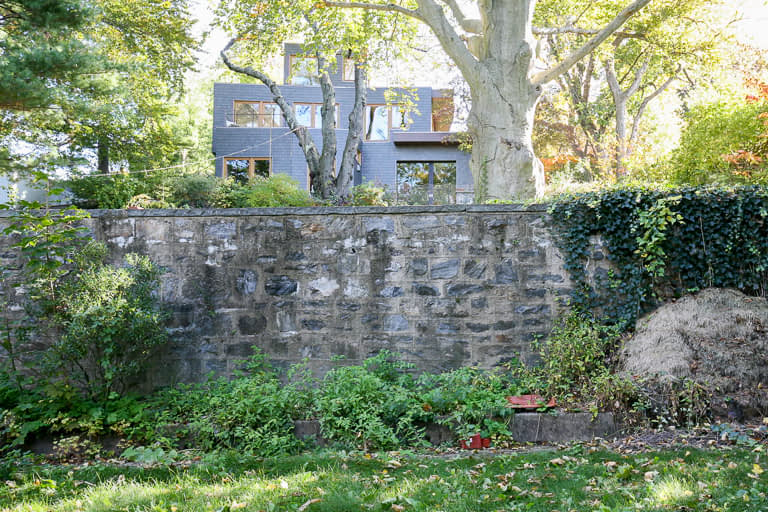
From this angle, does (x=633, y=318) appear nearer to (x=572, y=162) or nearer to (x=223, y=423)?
(x=223, y=423)

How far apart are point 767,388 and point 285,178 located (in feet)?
36.7

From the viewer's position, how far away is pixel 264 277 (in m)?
5.99

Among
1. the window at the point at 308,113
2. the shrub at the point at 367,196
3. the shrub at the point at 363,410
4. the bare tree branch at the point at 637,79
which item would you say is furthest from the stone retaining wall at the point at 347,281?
the window at the point at 308,113

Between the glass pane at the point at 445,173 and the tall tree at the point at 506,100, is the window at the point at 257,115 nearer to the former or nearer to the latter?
the glass pane at the point at 445,173

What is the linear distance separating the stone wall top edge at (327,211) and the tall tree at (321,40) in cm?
529

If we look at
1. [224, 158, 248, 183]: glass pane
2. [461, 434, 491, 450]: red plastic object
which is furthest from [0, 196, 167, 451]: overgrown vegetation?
[224, 158, 248, 183]: glass pane

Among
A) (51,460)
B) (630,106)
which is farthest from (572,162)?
(51,460)

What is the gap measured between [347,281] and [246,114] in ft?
54.2

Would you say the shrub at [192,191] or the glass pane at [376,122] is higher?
the glass pane at [376,122]

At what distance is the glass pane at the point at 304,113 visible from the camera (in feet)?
68.6

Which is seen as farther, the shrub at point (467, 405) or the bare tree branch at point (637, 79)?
the bare tree branch at point (637, 79)

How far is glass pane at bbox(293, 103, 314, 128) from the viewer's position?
20.9 m

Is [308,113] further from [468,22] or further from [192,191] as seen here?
[468,22]

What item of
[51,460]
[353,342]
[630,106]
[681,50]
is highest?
[630,106]
